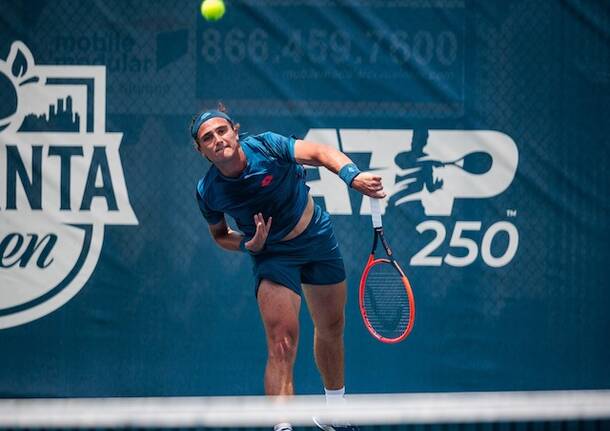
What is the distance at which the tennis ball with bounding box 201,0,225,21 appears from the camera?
4957mm

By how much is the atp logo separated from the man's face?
43.3 inches

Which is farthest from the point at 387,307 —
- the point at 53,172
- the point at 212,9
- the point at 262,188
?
the point at 53,172

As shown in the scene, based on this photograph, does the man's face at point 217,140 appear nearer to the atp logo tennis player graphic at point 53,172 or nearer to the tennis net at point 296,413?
the atp logo tennis player graphic at point 53,172

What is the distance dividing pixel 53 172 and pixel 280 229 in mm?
1486

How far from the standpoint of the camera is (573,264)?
5.15 metres

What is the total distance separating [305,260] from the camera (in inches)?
170

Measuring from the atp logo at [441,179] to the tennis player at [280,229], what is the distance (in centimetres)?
76

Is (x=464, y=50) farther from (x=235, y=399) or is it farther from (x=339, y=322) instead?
(x=235, y=399)

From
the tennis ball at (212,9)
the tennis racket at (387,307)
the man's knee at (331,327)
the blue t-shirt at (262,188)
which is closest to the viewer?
the blue t-shirt at (262,188)

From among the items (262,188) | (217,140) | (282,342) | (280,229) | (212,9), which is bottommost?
(282,342)

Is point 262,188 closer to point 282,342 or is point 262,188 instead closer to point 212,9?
point 282,342

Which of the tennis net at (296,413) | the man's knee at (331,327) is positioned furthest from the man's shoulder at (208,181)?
the tennis net at (296,413)

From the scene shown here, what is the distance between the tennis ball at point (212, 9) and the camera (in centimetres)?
496

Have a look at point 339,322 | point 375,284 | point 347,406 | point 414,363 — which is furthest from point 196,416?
point 414,363
